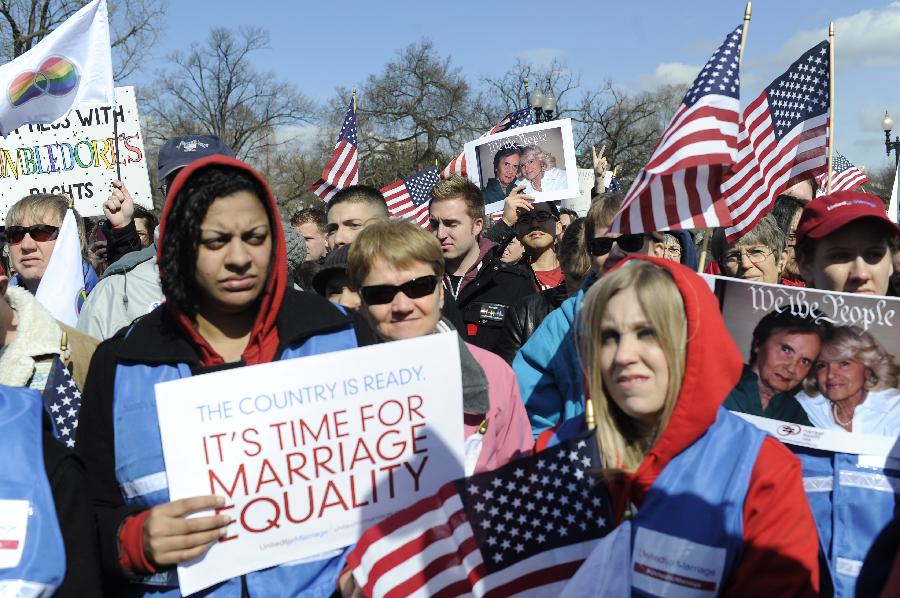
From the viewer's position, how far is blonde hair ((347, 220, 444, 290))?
128 inches

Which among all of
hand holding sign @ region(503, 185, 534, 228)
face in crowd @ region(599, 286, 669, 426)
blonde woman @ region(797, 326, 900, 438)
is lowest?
blonde woman @ region(797, 326, 900, 438)

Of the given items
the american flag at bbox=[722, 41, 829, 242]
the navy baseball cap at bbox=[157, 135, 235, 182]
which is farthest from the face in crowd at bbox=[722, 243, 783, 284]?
the navy baseball cap at bbox=[157, 135, 235, 182]

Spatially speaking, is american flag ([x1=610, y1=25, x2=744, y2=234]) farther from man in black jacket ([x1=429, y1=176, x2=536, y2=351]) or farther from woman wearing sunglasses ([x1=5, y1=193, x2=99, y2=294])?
woman wearing sunglasses ([x1=5, y1=193, x2=99, y2=294])

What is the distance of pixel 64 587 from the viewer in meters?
2.12

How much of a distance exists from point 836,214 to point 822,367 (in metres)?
0.61

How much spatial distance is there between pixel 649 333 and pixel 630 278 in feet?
0.58

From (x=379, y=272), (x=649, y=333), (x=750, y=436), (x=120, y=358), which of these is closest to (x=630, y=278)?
(x=649, y=333)

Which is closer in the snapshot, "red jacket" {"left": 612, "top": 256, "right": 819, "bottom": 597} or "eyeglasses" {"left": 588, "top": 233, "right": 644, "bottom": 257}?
"red jacket" {"left": 612, "top": 256, "right": 819, "bottom": 597}

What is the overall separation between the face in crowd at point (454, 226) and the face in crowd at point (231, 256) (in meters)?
3.38

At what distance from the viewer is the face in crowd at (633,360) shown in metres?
2.53

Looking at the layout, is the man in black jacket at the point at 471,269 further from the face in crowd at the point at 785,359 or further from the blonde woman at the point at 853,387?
the blonde woman at the point at 853,387

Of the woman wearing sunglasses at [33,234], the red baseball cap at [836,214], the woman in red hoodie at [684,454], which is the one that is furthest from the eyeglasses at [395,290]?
the woman wearing sunglasses at [33,234]

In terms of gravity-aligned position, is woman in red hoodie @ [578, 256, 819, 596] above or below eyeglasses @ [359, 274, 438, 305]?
below

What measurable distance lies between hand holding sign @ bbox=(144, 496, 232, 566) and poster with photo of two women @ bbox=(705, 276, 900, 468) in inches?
74.6
